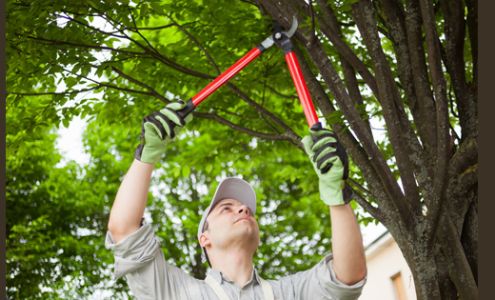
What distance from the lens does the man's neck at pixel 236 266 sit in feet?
9.71

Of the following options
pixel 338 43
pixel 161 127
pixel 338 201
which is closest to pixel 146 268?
pixel 161 127

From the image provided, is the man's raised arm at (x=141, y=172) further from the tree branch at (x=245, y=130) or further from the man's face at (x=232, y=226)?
the tree branch at (x=245, y=130)

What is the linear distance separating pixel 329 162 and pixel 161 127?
0.65m

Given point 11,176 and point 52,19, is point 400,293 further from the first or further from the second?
point 52,19

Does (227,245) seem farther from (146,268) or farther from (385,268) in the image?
(385,268)

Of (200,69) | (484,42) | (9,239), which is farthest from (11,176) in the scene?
(484,42)

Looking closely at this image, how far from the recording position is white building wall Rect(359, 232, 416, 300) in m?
15.9

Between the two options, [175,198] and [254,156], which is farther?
[175,198]

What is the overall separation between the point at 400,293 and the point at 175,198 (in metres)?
5.87

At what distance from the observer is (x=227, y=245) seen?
9.93 ft

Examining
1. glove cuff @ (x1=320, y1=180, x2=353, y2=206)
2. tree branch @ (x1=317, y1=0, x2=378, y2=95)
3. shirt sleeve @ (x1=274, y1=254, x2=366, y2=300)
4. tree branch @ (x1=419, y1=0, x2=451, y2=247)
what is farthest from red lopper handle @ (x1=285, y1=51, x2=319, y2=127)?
tree branch @ (x1=317, y1=0, x2=378, y2=95)

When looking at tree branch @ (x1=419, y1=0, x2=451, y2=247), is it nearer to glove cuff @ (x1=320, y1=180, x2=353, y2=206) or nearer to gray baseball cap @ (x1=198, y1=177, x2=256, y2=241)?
gray baseball cap @ (x1=198, y1=177, x2=256, y2=241)

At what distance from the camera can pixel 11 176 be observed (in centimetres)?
1608

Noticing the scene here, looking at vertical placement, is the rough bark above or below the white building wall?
below
